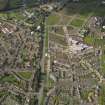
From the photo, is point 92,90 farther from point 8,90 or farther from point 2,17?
point 2,17

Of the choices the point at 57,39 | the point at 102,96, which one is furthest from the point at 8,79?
the point at 102,96

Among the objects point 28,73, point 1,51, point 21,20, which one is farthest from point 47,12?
point 28,73

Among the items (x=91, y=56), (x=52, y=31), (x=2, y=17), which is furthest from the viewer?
(x=2, y=17)

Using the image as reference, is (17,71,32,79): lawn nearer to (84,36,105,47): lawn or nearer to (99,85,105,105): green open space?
(99,85,105,105): green open space

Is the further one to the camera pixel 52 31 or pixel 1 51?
pixel 52 31

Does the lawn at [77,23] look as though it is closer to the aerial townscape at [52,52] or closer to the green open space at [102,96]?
the aerial townscape at [52,52]

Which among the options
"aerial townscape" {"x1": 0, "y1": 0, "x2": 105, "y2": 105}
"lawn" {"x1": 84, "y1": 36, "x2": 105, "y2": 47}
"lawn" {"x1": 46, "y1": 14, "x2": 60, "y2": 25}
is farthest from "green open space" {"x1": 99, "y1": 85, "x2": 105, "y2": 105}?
"lawn" {"x1": 46, "y1": 14, "x2": 60, "y2": 25}

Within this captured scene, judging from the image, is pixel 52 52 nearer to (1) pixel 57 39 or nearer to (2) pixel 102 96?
(1) pixel 57 39

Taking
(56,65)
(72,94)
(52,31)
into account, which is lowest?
(72,94)
